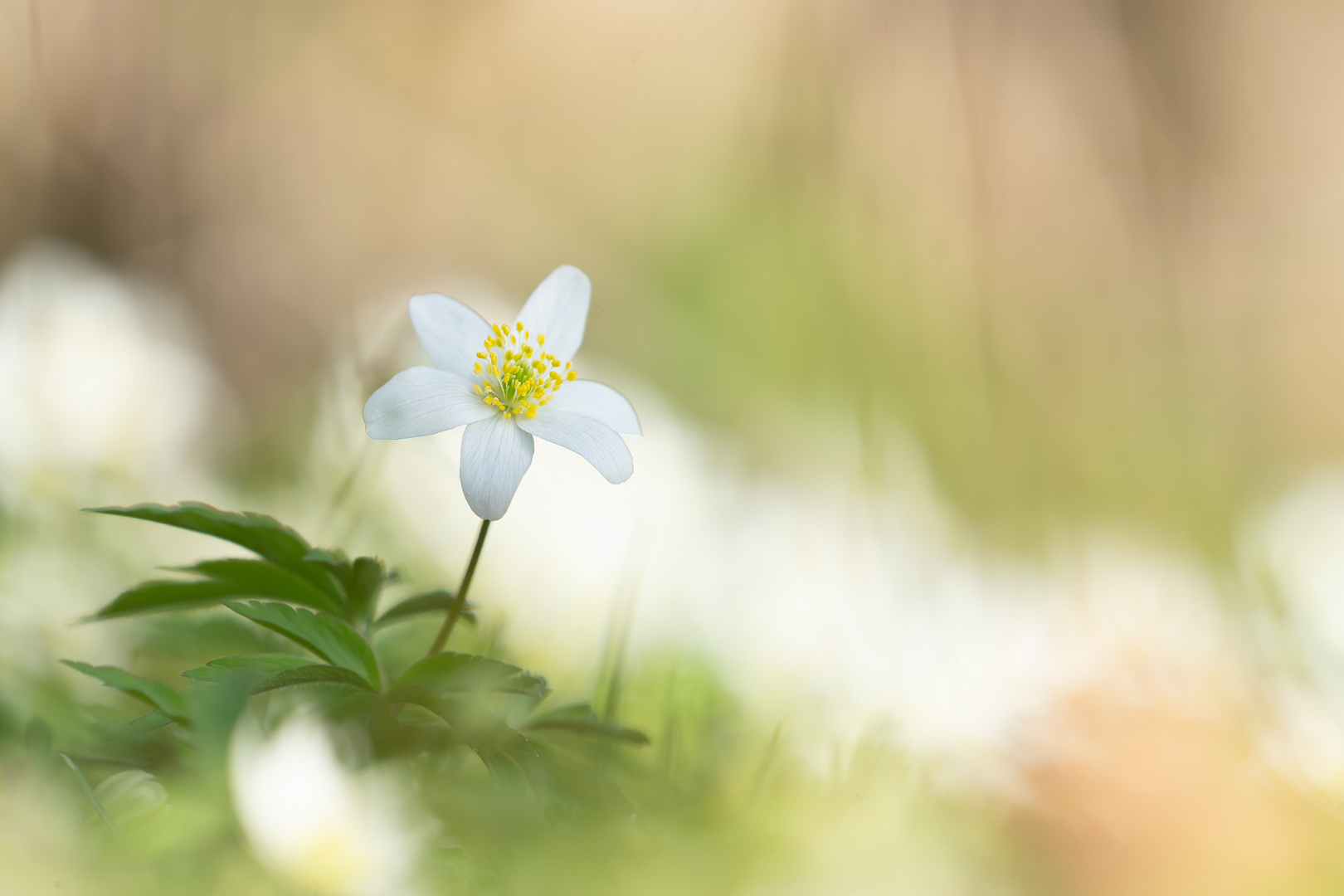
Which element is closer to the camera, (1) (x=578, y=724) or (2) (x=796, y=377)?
(1) (x=578, y=724)

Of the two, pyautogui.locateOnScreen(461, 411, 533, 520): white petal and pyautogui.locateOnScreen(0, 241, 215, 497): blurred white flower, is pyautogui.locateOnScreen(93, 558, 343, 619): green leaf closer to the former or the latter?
pyautogui.locateOnScreen(461, 411, 533, 520): white petal

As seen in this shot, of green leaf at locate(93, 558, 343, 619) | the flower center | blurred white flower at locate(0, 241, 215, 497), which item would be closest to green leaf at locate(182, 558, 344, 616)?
green leaf at locate(93, 558, 343, 619)

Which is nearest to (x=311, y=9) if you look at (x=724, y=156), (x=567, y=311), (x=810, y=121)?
(x=724, y=156)

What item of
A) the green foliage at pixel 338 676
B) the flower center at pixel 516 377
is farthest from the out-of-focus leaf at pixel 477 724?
the flower center at pixel 516 377

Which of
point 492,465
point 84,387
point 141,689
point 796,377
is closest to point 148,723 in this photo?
point 141,689

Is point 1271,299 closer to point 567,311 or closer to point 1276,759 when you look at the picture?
point 1276,759

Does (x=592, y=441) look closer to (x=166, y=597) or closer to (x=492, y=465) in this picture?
(x=492, y=465)

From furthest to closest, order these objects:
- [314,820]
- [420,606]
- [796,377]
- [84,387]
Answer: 1. [796,377]
2. [84,387]
3. [420,606]
4. [314,820]
